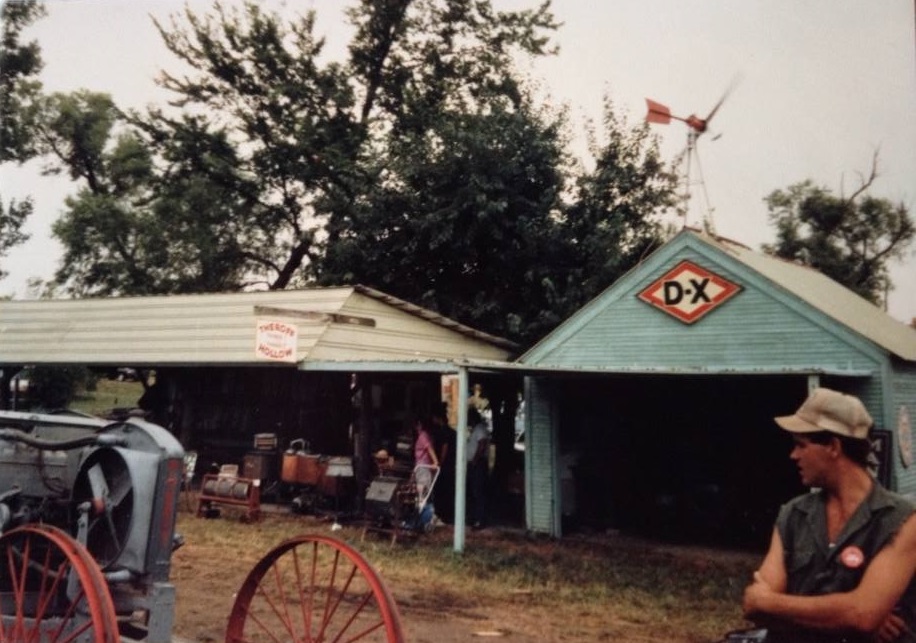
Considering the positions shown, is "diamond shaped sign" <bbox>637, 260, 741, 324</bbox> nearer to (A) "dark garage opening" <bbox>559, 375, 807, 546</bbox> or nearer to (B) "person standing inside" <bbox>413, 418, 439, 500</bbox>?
(A) "dark garage opening" <bbox>559, 375, 807, 546</bbox>

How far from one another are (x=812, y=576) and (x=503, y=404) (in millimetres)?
14076

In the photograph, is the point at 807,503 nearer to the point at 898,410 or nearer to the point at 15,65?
the point at 898,410

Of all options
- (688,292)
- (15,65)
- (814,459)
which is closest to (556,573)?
(688,292)

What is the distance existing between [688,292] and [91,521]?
943cm

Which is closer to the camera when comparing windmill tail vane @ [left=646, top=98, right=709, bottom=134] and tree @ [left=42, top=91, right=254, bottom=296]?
windmill tail vane @ [left=646, top=98, right=709, bottom=134]

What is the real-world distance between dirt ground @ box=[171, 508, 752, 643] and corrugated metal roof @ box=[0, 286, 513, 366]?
5.14 meters

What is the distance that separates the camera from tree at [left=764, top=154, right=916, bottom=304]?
622 inches

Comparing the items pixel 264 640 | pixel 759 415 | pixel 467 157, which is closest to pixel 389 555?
pixel 264 640

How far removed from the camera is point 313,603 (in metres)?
7.48

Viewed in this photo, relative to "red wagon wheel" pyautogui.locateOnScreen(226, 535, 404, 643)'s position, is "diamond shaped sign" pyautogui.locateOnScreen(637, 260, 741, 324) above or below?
above

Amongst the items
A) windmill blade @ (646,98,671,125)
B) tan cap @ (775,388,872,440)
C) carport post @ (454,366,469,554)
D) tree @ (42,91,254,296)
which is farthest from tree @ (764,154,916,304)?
tree @ (42,91,254,296)

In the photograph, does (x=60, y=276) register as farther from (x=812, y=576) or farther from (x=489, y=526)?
(x=812, y=576)

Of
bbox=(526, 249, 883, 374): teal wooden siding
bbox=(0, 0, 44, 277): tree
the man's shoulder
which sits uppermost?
bbox=(0, 0, 44, 277): tree

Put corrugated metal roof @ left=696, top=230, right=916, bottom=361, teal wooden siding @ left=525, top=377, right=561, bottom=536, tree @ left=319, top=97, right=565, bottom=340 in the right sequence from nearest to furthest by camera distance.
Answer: corrugated metal roof @ left=696, top=230, right=916, bottom=361
teal wooden siding @ left=525, top=377, right=561, bottom=536
tree @ left=319, top=97, right=565, bottom=340
